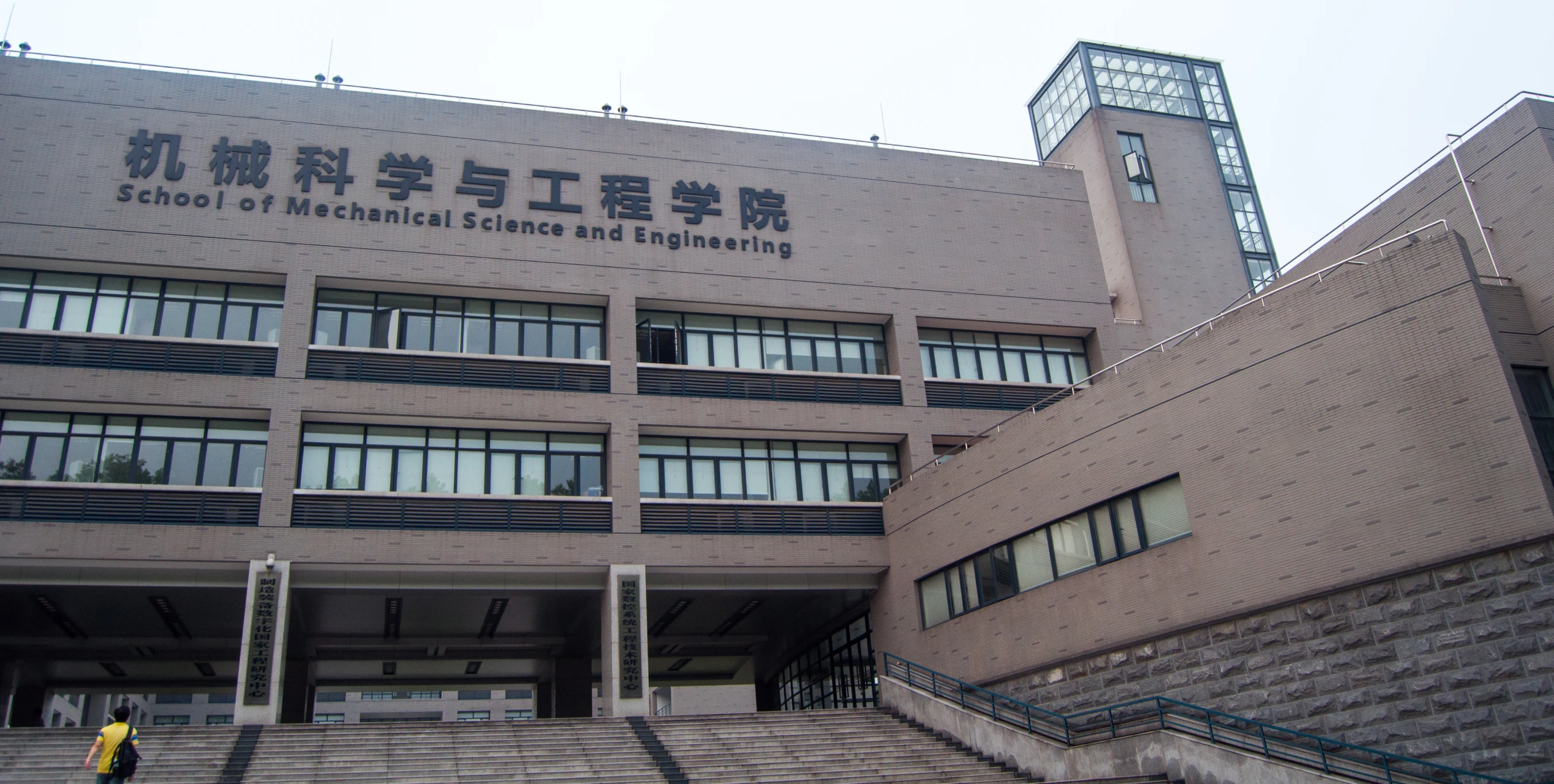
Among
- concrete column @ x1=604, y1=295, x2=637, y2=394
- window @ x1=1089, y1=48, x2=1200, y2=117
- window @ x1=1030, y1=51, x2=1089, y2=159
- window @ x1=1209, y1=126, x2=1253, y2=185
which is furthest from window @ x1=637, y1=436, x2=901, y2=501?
window @ x1=1209, y1=126, x2=1253, y2=185

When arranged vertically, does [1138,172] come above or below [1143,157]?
below

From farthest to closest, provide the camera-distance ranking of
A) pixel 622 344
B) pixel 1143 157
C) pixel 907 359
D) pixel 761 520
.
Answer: pixel 1143 157 → pixel 907 359 → pixel 622 344 → pixel 761 520

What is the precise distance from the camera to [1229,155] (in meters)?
46.4

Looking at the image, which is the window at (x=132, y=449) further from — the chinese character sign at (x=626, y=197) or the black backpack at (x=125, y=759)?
the black backpack at (x=125, y=759)

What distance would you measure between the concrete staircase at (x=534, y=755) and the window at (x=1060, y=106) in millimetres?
30145

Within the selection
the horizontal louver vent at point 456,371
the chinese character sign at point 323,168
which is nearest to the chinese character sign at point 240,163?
the chinese character sign at point 323,168

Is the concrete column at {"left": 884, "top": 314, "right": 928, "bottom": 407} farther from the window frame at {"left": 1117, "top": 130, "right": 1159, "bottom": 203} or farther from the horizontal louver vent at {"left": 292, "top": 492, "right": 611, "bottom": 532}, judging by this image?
the window frame at {"left": 1117, "top": 130, "right": 1159, "bottom": 203}

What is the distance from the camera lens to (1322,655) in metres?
18.3

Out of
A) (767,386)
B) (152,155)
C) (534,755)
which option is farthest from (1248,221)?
(152,155)

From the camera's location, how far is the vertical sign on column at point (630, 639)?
26891 mm

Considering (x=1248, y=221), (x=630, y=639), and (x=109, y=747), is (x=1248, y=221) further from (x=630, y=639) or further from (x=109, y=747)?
(x=109, y=747)

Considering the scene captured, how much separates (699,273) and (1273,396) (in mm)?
16147

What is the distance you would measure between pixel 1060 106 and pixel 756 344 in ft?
76.6

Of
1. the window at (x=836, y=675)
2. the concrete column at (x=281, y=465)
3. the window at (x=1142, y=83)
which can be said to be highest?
the window at (x=1142, y=83)
